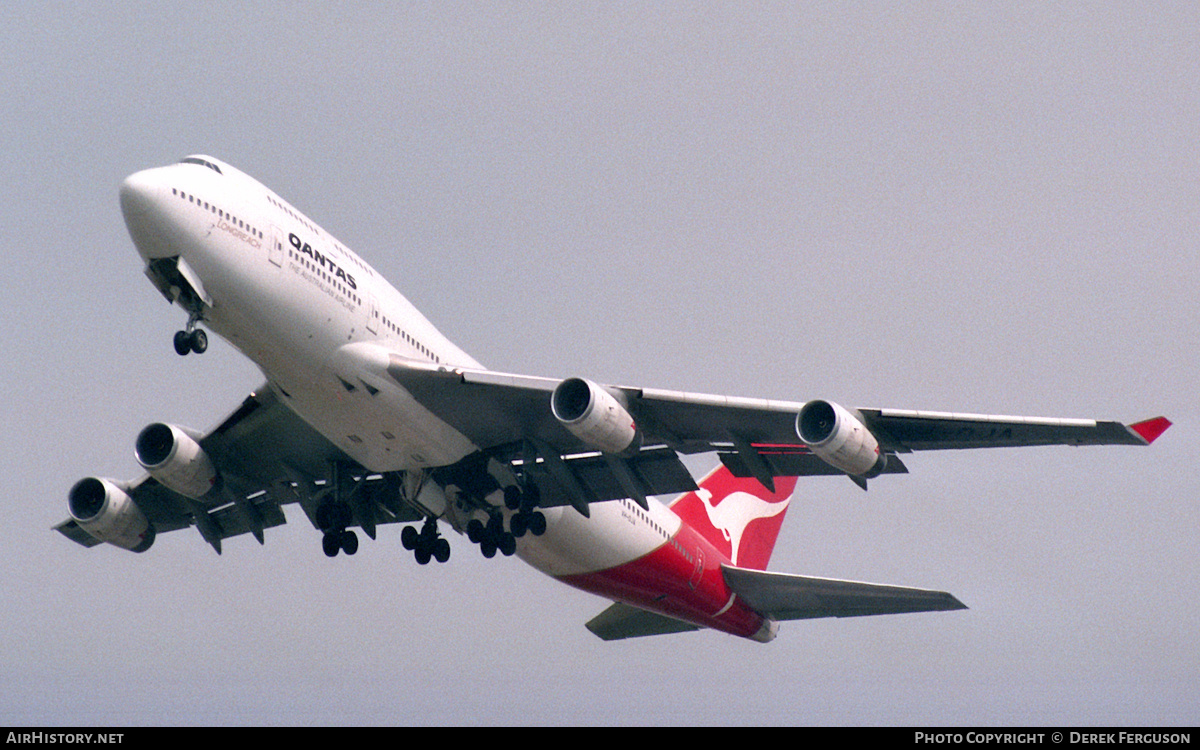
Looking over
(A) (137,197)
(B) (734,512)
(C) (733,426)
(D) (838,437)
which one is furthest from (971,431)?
(A) (137,197)

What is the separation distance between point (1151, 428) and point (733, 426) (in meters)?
8.36

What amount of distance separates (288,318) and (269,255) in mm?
1224

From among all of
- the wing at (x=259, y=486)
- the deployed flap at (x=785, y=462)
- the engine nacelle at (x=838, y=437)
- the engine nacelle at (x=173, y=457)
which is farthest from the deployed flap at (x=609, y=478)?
the engine nacelle at (x=173, y=457)

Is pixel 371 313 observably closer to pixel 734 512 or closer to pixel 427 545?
pixel 427 545

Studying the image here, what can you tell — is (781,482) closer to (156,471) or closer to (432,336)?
→ (432,336)

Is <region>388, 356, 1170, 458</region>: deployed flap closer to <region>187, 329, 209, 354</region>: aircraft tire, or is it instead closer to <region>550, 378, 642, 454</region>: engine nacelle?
<region>550, 378, 642, 454</region>: engine nacelle

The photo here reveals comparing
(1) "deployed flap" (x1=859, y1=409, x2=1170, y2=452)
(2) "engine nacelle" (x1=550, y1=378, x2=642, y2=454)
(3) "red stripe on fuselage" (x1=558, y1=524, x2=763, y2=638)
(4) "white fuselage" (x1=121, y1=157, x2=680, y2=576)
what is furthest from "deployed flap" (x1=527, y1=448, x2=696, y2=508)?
(1) "deployed flap" (x1=859, y1=409, x2=1170, y2=452)

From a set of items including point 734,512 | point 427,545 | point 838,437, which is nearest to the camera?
point 838,437

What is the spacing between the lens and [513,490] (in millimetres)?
30859

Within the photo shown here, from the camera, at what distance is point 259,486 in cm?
3372

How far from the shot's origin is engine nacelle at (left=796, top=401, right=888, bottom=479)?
26.7 m

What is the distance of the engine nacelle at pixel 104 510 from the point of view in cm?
3419

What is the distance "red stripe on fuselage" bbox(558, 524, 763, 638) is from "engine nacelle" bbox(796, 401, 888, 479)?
8.36m
